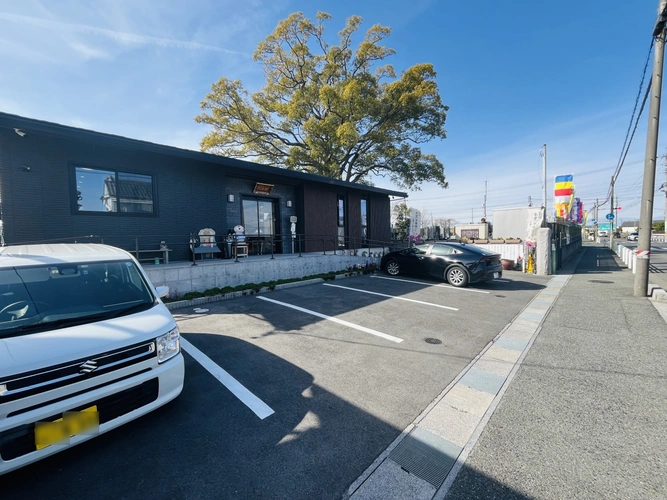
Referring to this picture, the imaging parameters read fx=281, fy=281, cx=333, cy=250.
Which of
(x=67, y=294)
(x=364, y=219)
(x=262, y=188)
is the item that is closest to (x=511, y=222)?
(x=364, y=219)

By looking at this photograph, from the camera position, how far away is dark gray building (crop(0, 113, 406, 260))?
20.6ft

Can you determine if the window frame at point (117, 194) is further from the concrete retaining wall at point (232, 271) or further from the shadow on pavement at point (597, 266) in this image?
the shadow on pavement at point (597, 266)

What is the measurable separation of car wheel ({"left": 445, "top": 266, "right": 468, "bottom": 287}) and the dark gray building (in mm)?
5405

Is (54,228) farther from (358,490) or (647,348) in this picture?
(647,348)

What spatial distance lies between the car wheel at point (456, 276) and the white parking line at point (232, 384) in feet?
23.4

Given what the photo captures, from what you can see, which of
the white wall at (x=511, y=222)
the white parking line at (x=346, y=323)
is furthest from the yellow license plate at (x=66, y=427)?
the white wall at (x=511, y=222)

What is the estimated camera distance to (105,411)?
6.95 feet

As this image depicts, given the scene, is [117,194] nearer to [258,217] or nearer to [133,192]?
[133,192]

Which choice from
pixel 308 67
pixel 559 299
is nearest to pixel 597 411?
pixel 559 299

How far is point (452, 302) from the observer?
6648 millimetres

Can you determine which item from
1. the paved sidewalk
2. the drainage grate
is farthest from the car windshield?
the paved sidewalk

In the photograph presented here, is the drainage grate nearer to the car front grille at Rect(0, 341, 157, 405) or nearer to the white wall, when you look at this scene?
the car front grille at Rect(0, 341, 157, 405)

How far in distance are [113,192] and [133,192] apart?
0.45 meters

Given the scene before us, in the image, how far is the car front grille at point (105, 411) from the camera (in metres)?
1.76
